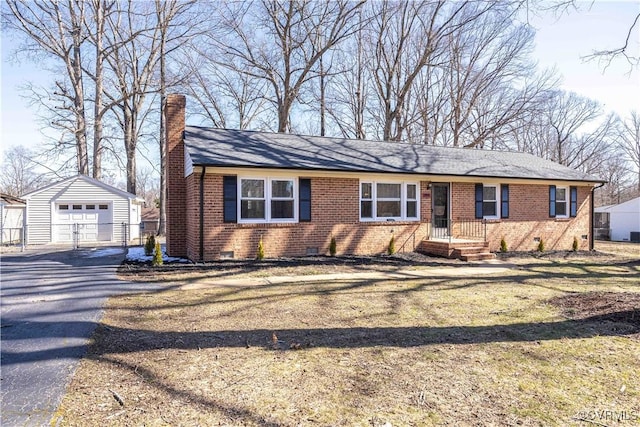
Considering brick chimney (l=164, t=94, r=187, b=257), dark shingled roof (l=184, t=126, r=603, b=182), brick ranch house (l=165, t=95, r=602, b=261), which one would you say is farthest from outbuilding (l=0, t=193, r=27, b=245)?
dark shingled roof (l=184, t=126, r=603, b=182)

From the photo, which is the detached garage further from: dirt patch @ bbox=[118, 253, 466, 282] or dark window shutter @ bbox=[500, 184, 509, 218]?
dark window shutter @ bbox=[500, 184, 509, 218]

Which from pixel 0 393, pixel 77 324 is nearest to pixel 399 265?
pixel 77 324

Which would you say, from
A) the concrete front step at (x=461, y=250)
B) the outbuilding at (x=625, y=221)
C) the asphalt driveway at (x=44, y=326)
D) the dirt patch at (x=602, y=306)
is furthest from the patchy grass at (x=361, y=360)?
the outbuilding at (x=625, y=221)

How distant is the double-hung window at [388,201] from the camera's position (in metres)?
13.2

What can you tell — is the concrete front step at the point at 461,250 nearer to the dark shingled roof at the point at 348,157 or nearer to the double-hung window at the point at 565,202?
the dark shingled roof at the point at 348,157

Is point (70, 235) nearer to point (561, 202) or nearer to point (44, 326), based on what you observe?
point (44, 326)

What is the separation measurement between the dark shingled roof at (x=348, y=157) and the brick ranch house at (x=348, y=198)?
5 centimetres

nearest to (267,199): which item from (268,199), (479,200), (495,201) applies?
(268,199)

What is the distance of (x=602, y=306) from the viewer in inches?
242

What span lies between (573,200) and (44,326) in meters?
18.2

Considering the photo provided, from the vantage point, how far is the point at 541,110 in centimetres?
2728

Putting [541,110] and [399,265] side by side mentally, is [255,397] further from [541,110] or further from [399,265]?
[541,110]

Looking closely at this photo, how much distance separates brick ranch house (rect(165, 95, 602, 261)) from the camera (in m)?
11.4

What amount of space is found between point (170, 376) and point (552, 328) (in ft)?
15.5
